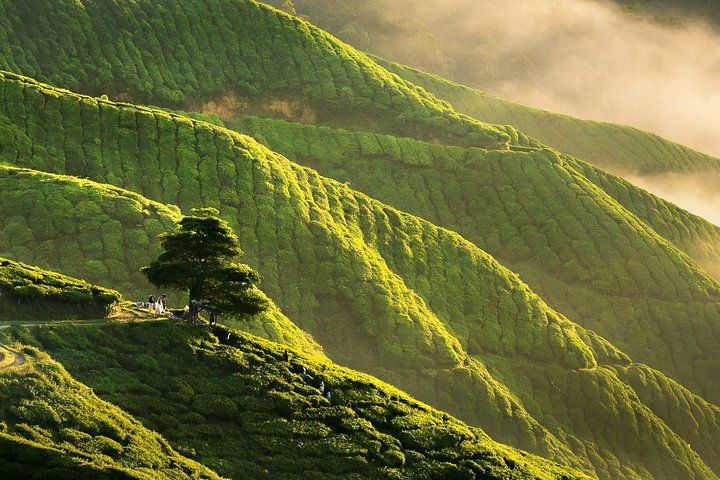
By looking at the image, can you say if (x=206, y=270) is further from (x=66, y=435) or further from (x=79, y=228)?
(x=79, y=228)

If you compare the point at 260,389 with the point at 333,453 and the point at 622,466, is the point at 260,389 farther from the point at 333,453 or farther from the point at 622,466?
the point at 622,466

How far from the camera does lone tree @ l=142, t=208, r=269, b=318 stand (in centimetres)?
5734

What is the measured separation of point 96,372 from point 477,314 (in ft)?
210

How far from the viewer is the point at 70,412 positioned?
44.0 m

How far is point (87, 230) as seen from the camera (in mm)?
82812

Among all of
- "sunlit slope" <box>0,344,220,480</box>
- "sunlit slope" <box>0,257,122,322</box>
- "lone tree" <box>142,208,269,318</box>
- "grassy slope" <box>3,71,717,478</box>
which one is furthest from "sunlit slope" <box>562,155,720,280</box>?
"sunlit slope" <box>0,344,220,480</box>

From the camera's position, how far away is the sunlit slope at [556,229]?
126 meters

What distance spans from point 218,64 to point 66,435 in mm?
111458

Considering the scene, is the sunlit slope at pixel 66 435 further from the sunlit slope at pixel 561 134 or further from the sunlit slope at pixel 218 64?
the sunlit slope at pixel 561 134

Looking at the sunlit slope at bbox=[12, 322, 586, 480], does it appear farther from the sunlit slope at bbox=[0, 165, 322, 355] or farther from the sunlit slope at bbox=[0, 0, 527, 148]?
the sunlit slope at bbox=[0, 0, 527, 148]

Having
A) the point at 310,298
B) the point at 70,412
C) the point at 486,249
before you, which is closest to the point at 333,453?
the point at 70,412

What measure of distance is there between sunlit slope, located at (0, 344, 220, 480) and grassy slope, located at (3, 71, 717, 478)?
48.6 meters

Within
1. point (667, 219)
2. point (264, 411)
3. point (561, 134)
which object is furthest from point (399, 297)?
point (561, 134)

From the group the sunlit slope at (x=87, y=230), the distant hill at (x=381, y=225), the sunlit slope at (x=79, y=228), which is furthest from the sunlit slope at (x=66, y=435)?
the sunlit slope at (x=87, y=230)
